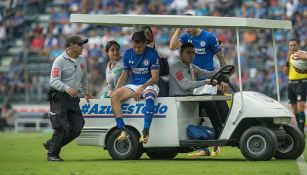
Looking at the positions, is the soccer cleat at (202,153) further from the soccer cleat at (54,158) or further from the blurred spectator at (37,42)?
the blurred spectator at (37,42)

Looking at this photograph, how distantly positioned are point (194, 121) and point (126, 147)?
1.12 meters

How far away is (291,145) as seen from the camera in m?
15.5

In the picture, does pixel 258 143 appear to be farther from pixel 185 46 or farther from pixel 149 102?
pixel 185 46

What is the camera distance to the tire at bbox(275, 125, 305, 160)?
1535 centimetres

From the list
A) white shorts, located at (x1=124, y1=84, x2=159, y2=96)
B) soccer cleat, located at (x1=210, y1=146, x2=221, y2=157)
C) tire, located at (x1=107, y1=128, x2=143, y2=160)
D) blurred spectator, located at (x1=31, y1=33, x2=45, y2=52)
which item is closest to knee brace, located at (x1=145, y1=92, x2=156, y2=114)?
white shorts, located at (x1=124, y1=84, x2=159, y2=96)

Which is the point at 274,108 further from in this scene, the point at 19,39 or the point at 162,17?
the point at 19,39

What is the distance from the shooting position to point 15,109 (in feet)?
104

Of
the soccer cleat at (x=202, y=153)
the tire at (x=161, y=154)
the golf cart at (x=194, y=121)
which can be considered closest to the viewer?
the golf cart at (x=194, y=121)

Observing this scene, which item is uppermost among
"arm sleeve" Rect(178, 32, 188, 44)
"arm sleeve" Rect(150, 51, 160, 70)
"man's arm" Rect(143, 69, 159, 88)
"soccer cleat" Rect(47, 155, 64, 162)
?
"arm sleeve" Rect(178, 32, 188, 44)

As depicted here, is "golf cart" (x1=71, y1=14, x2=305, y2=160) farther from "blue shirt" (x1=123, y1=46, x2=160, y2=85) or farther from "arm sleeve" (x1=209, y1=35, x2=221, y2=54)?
"arm sleeve" (x1=209, y1=35, x2=221, y2=54)

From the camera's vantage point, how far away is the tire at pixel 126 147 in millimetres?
15539

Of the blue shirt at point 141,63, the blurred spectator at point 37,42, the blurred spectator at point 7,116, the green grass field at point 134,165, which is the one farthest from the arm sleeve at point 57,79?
the blurred spectator at point 37,42

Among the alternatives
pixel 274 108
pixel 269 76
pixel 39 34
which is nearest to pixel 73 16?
pixel 274 108

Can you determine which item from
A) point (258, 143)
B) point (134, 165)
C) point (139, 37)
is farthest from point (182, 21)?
point (134, 165)
